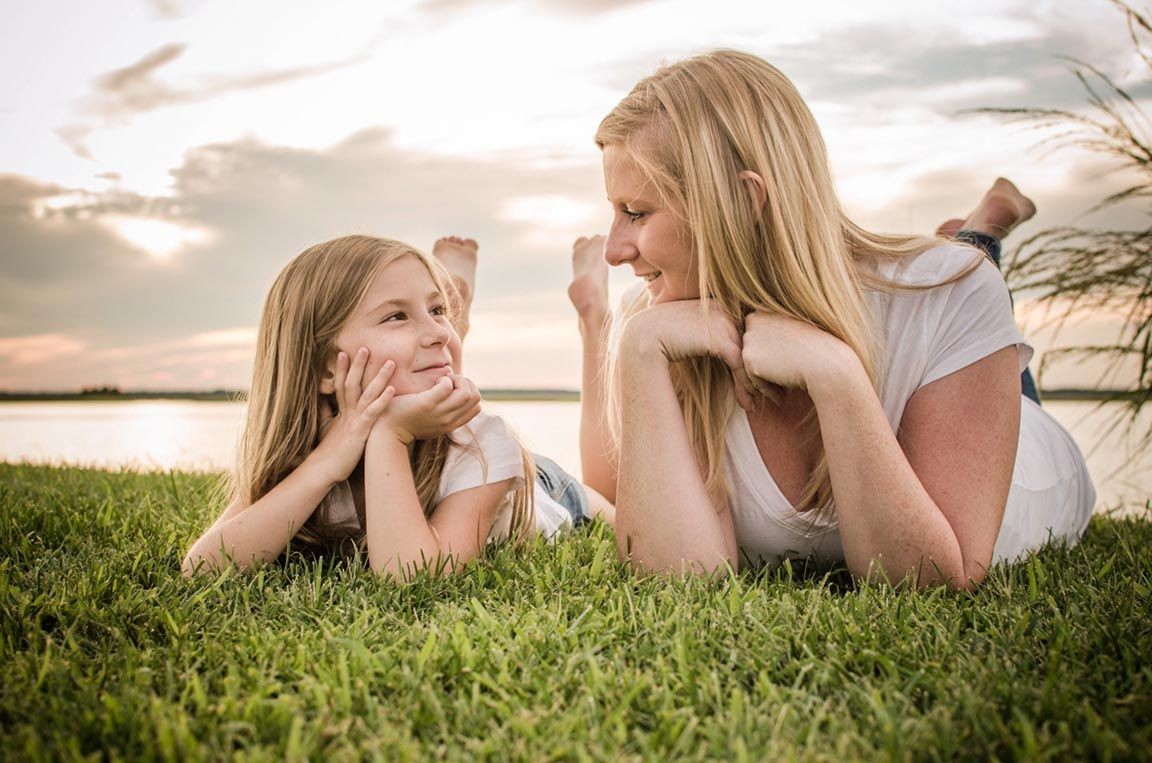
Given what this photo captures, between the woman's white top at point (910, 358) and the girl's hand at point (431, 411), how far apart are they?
2.50 feet

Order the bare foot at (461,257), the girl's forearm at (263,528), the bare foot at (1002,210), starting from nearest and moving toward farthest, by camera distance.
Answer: the girl's forearm at (263,528)
the bare foot at (1002,210)
the bare foot at (461,257)

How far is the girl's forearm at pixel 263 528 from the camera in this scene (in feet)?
7.67

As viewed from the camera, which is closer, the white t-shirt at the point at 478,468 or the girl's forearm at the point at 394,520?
the girl's forearm at the point at 394,520

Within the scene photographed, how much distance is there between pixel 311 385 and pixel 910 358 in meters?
1.81

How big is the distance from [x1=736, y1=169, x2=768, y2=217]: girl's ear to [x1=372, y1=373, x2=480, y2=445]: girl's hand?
3.09ft

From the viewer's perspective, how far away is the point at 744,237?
210 cm

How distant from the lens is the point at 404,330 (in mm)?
2570

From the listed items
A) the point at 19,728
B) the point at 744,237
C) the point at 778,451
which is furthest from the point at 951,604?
the point at 19,728

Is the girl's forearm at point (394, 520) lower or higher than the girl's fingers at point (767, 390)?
lower

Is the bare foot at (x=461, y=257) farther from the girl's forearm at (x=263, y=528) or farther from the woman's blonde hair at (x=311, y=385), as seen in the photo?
the girl's forearm at (x=263, y=528)

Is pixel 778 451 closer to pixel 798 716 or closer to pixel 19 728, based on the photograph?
pixel 798 716

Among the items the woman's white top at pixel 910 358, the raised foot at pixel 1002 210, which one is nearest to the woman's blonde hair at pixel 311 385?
Answer: the woman's white top at pixel 910 358

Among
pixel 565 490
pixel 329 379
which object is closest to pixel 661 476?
pixel 329 379

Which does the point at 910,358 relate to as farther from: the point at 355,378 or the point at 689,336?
the point at 355,378
